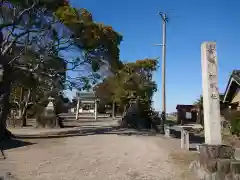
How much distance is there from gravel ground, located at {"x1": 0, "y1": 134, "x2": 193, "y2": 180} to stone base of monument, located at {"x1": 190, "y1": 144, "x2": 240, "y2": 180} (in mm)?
742

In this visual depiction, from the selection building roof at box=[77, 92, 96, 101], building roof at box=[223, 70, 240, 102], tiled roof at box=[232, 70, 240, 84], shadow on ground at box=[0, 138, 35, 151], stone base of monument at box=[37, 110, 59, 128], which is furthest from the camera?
building roof at box=[77, 92, 96, 101]

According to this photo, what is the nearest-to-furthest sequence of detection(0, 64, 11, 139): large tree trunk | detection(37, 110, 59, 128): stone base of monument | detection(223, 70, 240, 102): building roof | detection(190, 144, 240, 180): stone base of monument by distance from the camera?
detection(190, 144, 240, 180): stone base of monument < detection(0, 64, 11, 139): large tree trunk < detection(223, 70, 240, 102): building roof < detection(37, 110, 59, 128): stone base of monument

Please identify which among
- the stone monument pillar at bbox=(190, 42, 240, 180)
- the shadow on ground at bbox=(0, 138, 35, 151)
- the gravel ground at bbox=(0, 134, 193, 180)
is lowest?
the gravel ground at bbox=(0, 134, 193, 180)

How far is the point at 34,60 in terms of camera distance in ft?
57.4

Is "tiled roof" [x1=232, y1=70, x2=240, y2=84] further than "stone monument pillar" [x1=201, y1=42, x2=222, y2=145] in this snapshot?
Yes

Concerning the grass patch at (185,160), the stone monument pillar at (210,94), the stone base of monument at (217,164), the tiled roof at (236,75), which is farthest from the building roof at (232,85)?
the stone base of monument at (217,164)

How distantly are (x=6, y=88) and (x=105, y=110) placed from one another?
45.2 m

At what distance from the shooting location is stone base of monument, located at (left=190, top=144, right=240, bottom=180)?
7367 mm

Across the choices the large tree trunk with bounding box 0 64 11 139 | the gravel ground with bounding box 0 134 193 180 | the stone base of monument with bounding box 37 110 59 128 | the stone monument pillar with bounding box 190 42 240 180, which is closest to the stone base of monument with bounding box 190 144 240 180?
→ the stone monument pillar with bounding box 190 42 240 180

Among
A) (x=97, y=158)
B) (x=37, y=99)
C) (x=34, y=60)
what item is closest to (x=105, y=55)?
(x=34, y=60)

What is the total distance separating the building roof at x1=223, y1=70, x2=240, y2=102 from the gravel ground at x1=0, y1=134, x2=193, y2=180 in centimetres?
1143

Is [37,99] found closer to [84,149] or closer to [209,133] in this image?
[84,149]

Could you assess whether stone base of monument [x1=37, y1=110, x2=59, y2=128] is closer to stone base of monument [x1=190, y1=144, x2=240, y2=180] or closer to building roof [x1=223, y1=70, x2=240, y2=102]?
building roof [x1=223, y1=70, x2=240, y2=102]

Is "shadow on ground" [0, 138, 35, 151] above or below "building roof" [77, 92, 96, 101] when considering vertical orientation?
below
